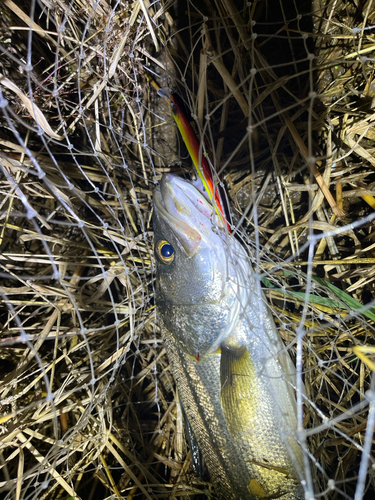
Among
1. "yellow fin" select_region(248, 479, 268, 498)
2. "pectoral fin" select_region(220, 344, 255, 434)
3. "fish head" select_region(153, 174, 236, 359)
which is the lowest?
"yellow fin" select_region(248, 479, 268, 498)

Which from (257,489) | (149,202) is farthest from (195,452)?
(149,202)

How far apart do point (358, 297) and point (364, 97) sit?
1275 millimetres

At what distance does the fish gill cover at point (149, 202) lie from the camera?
6.69ft

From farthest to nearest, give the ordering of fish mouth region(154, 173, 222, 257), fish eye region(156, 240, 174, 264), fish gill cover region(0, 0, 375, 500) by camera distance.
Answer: fish gill cover region(0, 0, 375, 500), fish eye region(156, 240, 174, 264), fish mouth region(154, 173, 222, 257)

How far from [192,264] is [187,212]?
0.93ft

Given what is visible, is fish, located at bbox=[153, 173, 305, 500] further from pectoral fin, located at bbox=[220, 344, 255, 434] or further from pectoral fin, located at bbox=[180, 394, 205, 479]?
pectoral fin, located at bbox=[180, 394, 205, 479]

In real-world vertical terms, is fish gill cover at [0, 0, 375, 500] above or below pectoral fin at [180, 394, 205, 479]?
above

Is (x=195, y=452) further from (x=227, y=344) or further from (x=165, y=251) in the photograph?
(x=165, y=251)

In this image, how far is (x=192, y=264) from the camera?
5.92 feet

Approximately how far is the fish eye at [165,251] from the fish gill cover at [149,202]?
0.40 m

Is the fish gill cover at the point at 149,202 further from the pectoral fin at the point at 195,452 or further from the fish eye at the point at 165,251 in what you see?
the fish eye at the point at 165,251

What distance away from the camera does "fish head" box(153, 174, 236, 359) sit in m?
1.75

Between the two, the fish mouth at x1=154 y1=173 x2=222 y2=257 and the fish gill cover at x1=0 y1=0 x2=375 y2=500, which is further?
the fish gill cover at x1=0 y1=0 x2=375 y2=500

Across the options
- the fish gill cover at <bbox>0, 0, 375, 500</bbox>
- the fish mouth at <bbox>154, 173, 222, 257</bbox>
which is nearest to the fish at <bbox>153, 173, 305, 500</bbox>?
the fish mouth at <bbox>154, 173, 222, 257</bbox>
